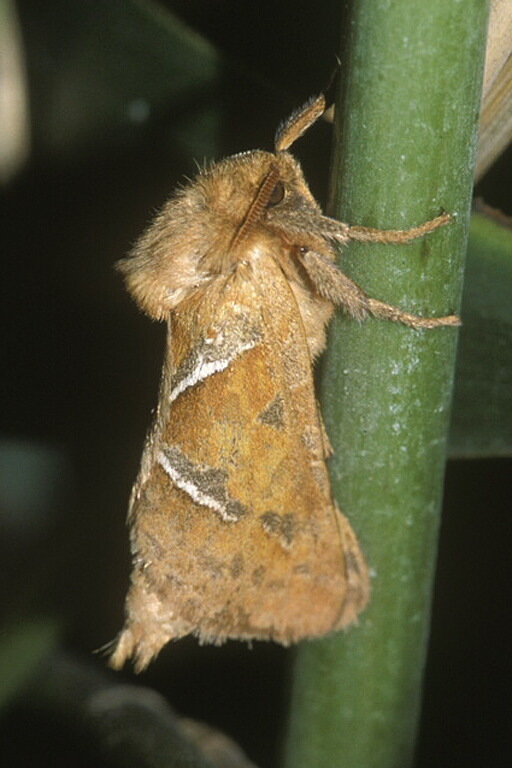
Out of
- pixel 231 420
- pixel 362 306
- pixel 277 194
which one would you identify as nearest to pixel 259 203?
pixel 277 194

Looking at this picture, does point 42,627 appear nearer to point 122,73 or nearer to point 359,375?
Result: point 359,375

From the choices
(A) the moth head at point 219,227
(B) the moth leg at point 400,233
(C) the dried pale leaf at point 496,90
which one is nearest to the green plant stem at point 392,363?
(B) the moth leg at point 400,233

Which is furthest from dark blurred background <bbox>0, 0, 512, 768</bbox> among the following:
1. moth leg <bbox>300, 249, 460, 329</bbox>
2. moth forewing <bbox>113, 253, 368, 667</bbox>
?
moth leg <bbox>300, 249, 460, 329</bbox>

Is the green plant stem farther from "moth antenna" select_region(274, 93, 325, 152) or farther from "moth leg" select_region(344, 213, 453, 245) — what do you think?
"moth antenna" select_region(274, 93, 325, 152)

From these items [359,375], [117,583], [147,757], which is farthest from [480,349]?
[117,583]

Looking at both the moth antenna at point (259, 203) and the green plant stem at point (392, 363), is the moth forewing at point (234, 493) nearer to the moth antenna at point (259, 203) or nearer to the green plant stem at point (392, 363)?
the moth antenna at point (259, 203)
